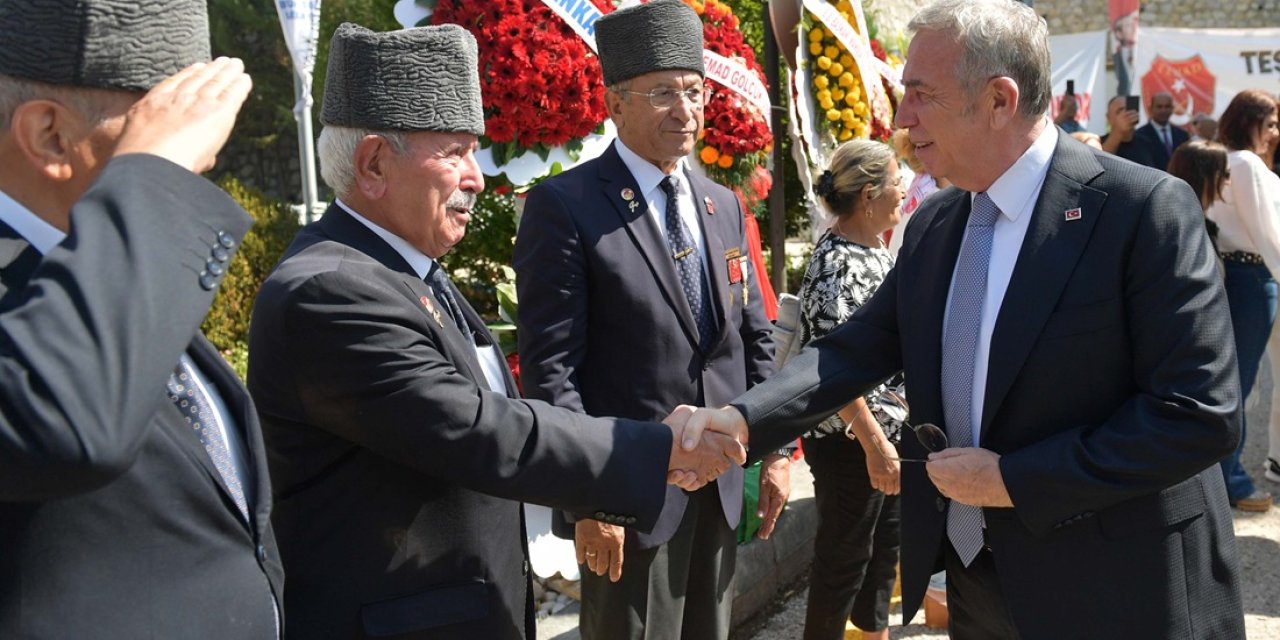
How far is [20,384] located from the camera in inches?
42.0

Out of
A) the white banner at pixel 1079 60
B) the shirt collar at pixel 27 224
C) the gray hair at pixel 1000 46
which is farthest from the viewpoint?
the white banner at pixel 1079 60

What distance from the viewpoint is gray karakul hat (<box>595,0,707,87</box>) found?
10.7 feet

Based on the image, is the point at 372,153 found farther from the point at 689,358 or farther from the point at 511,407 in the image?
the point at 689,358

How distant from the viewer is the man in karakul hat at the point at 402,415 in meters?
1.90

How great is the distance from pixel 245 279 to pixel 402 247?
558 centimetres

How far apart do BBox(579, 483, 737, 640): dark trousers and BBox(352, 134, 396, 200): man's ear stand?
125cm

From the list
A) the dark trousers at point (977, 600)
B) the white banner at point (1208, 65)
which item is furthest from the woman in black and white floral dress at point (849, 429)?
the white banner at point (1208, 65)

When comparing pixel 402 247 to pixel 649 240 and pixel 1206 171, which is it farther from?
pixel 1206 171

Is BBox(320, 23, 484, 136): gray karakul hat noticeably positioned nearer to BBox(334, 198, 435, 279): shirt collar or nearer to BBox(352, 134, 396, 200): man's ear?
BBox(352, 134, 396, 200): man's ear

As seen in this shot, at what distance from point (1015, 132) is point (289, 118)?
1983 centimetres

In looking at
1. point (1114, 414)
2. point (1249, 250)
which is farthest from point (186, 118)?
point (1249, 250)

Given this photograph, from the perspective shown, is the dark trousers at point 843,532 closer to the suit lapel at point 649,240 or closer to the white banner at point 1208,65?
the suit lapel at point 649,240

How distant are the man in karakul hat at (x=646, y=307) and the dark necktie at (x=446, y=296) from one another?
2.22 ft

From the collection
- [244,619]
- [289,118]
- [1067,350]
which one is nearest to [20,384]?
[244,619]
